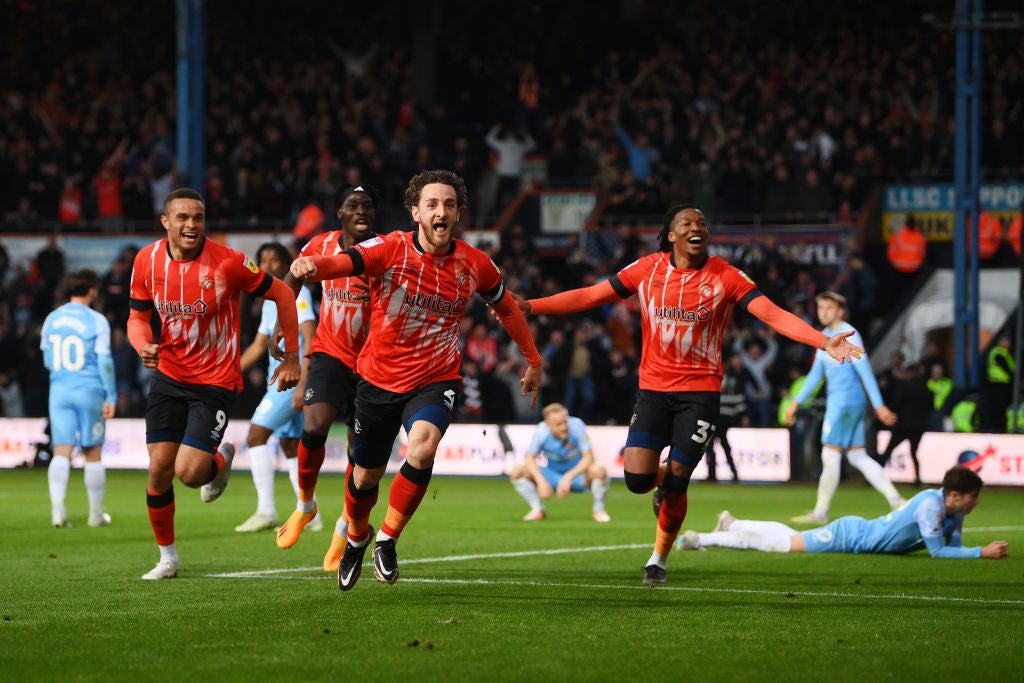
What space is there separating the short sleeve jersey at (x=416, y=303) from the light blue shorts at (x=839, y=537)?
4.13 m

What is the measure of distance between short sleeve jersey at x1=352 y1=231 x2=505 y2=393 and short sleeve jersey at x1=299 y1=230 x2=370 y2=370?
5.05 ft

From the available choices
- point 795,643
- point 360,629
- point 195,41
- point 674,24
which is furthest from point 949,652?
point 674,24

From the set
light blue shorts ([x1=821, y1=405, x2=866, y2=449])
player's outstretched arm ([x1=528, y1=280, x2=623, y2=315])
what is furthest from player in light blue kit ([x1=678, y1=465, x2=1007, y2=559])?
light blue shorts ([x1=821, y1=405, x2=866, y2=449])

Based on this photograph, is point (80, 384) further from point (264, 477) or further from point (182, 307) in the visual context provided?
point (182, 307)

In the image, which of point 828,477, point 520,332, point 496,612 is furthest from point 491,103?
point 496,612

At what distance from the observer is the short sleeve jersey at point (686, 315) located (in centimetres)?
1098

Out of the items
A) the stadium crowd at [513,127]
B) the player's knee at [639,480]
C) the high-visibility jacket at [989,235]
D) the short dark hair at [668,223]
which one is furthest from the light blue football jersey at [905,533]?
the high-visibility jacket at [989,235]

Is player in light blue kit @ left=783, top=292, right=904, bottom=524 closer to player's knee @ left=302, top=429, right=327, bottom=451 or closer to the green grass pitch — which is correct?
the green grass pitch

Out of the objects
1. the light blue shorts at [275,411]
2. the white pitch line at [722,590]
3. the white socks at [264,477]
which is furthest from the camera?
the white socks at [264,477]

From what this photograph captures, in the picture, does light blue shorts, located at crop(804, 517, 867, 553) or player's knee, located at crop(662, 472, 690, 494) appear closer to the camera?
player's knee, located at crop(662, 472, 690, 494)

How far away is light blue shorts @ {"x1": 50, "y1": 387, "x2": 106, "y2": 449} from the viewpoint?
51.3 ft

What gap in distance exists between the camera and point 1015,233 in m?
28.5

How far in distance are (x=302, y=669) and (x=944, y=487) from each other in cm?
627

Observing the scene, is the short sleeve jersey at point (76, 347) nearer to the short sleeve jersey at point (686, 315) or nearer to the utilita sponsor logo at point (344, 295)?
the utilita sponsor logo at point (344, 295)
